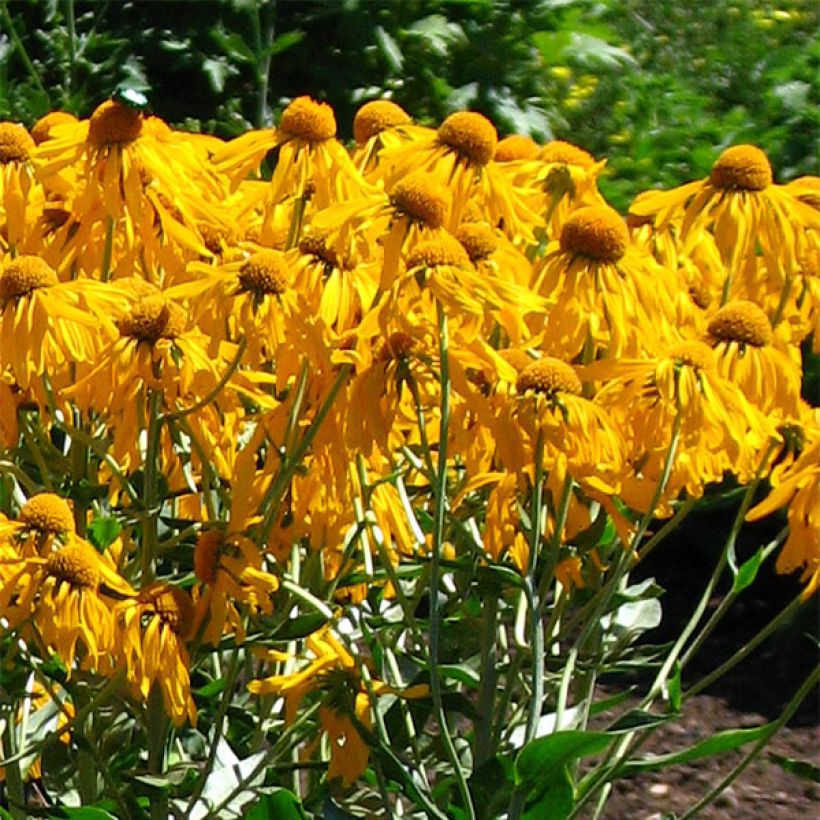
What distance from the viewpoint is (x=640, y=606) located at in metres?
2.10

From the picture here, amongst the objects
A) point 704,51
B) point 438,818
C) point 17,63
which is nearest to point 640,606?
point 438,818

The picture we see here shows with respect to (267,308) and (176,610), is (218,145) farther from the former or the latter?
(176,610)

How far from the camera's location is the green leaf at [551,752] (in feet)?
5.08

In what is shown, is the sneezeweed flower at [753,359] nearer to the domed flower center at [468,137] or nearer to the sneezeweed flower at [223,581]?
the domed flower center at [468,137]

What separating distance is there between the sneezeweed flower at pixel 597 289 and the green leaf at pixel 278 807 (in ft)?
1.73

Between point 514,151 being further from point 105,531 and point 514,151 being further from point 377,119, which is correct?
point 105,531

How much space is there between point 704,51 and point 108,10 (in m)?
2.12

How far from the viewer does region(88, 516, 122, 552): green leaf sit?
1735 mm

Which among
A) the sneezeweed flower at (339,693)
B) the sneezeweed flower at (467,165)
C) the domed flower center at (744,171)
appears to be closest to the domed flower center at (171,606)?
the sneezeweed flower at (339,693)

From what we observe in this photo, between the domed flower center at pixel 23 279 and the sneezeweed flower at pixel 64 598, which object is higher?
the domed flower center at pixel 23 279

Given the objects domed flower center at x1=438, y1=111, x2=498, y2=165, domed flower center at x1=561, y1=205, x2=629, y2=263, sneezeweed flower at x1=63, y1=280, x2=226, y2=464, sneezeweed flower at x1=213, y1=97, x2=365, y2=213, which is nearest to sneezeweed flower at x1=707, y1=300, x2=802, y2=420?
domed flower center at x1=561, y1=205, x2=629, y2=263

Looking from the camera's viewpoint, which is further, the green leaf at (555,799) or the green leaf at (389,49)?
the green leaf at (389,49)

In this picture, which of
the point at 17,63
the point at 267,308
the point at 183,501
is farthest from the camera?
the point at 17,63

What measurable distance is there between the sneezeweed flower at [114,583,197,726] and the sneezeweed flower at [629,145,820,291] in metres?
0.64
